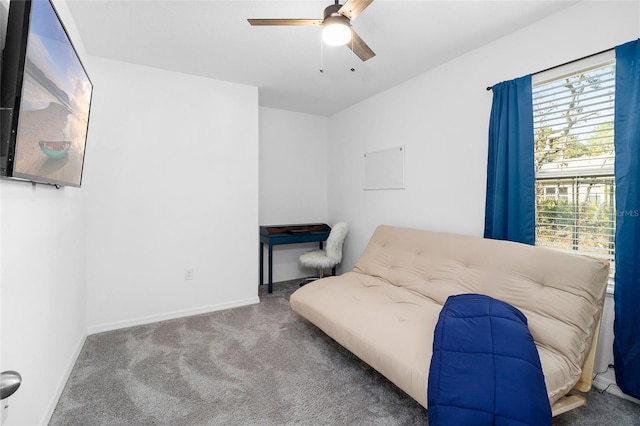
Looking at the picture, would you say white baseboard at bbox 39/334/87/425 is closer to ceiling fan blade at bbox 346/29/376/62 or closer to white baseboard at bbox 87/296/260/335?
white baseboard at bbox 87/296/260/335

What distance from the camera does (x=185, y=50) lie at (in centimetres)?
256

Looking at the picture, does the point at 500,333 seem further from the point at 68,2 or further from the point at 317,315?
the point at 68,2

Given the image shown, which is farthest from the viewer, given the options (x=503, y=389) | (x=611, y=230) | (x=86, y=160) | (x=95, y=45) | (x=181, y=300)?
(x=181, y=300)

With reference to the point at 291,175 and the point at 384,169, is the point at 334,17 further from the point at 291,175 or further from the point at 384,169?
the point at 291,175

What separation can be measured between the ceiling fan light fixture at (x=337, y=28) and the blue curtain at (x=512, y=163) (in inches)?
55.2

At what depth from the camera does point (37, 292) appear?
149cm

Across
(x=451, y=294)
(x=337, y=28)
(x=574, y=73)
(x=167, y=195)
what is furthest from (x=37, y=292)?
(x=574, y=73)

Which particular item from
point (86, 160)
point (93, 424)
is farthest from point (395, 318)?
point (86, 160)

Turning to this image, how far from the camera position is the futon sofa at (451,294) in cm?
156

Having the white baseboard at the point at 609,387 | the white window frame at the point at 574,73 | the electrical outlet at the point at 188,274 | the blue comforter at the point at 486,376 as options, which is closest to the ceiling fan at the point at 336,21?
the white window frame at the point at 574,73

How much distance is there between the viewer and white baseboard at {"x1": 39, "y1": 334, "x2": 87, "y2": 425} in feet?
5.22

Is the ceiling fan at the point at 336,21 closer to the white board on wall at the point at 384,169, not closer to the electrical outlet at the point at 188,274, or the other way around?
the white board on wall at the point at 384,169

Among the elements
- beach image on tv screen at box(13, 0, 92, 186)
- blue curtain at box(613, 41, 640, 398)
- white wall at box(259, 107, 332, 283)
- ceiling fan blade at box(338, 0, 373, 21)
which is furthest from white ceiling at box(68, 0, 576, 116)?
white wall at box(259, 107, 332, 283)

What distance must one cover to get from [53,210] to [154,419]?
1340 mm
